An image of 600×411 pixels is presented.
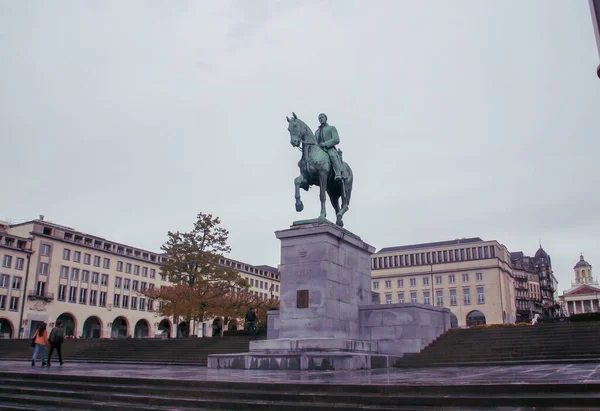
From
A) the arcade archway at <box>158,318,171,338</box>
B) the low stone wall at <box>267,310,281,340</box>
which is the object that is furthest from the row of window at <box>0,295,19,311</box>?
the low stone wall at <box>267,310,281,340</box>

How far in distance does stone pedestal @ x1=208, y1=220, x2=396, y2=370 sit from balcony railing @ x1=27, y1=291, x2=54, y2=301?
64.5 meters

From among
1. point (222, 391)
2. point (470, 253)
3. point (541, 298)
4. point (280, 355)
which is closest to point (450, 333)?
A: point (280, 355)

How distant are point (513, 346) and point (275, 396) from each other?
1304 cm

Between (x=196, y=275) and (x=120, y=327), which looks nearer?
(x=196, y=275)

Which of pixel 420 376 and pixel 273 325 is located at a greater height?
pixel 273 325

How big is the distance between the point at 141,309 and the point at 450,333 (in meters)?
77.3

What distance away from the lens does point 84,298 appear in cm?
8131

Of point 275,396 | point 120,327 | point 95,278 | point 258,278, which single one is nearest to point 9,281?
point 95,278

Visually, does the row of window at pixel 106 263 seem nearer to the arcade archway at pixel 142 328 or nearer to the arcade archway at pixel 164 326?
the arcade archway at pixel 142 328

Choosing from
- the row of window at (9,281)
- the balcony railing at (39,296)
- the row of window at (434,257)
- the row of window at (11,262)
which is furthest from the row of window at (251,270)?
the row of window at (9,281)

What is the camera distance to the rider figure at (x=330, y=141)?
2081cm

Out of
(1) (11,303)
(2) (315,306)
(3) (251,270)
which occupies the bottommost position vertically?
(2) (315,306)

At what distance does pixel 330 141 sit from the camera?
68.2 ft

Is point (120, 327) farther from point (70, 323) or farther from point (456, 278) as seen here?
point (456, 278)
